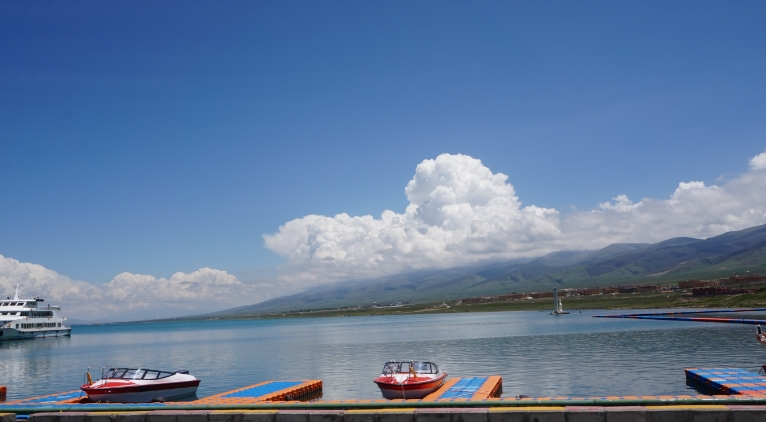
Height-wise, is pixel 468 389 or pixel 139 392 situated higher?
pixel 139 392

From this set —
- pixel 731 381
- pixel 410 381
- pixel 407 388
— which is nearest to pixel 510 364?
pixel 410 381

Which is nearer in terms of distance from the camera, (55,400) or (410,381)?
(410,381)

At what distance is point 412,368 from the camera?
42875 millimetres

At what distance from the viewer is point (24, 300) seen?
17012 centimetres

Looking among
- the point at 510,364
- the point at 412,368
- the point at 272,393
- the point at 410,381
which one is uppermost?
the point at 412,368

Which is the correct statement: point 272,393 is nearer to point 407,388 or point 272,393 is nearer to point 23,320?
point 407,388

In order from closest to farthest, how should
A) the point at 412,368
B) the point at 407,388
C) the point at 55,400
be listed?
1. the point at 407,388
2. the point at 412,368
3. the point at 55,400

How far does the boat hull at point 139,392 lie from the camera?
4450 cm

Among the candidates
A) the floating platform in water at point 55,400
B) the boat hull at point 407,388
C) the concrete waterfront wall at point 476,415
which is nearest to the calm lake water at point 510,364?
the boat hull at point 407,388

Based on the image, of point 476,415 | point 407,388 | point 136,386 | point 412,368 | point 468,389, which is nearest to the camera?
point 476,415

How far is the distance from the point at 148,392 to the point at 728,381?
42.7 metres

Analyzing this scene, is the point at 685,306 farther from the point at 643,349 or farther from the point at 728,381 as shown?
the point at 728,381

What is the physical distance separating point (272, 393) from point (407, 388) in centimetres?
1076

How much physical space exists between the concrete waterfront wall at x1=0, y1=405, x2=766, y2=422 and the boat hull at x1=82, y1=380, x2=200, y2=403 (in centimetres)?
1935
